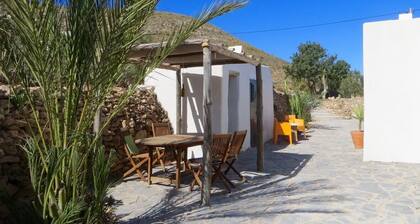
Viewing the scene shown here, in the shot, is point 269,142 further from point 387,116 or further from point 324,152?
point 387,116

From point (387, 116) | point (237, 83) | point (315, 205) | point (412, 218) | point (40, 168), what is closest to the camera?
point (40, 168)

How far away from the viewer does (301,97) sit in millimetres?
17141

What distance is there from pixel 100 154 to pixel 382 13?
1721 centimetres

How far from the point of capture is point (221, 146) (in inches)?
235

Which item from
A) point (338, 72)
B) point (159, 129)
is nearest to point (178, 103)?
point (159, 129)

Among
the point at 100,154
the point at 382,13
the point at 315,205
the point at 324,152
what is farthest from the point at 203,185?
the point at 382,13

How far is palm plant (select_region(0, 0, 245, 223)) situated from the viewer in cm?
331

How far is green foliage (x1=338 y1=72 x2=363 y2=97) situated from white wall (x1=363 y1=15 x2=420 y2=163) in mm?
35520

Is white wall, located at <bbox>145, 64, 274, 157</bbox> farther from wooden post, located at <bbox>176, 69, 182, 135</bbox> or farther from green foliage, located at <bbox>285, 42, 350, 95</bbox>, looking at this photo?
green foliage, located at <bbox>285, 42, 350, 95</bbox>

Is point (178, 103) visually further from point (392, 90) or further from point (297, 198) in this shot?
point (392, 90)

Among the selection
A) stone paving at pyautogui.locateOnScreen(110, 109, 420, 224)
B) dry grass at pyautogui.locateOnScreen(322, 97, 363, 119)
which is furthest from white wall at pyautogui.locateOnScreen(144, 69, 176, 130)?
dry grass at pyautogui.locateOnScreen(322, 97, 363, 119)

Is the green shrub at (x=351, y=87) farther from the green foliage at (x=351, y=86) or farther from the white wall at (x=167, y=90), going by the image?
the white wall at (x=167, y=90)

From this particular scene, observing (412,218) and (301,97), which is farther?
(301,97)

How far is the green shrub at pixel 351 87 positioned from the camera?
4278 cm
